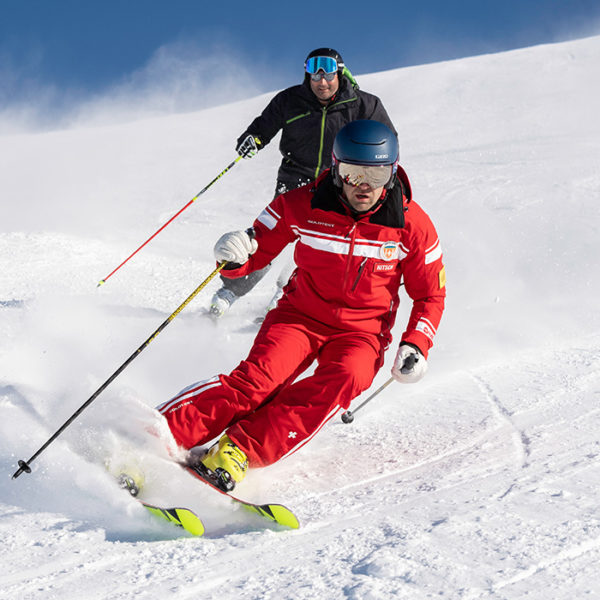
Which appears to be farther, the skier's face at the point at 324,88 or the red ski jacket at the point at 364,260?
the skier's face at the point at 324,88

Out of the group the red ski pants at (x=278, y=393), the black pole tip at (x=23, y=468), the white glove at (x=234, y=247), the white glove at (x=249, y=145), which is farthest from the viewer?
the white glove at (x=249, y=145)

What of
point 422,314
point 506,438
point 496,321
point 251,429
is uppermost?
point 422,314

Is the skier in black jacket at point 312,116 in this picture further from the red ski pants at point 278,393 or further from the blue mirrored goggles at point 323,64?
the red ski pants at point 278,393

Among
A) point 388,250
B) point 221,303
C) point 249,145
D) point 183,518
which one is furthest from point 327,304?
point 249,145

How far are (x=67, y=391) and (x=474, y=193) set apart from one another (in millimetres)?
8848

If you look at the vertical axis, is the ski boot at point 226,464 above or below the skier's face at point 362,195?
below

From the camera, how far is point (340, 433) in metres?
3.81

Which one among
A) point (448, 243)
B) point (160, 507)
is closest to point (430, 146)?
point (448, 243)

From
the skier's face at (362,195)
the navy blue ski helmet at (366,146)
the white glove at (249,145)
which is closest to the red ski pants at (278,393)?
the skier's face at (362,195)

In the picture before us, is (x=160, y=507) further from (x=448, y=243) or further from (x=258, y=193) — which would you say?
(x=258, y=193)

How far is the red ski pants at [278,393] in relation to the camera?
10.1 ft

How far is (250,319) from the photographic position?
6176 millimetres

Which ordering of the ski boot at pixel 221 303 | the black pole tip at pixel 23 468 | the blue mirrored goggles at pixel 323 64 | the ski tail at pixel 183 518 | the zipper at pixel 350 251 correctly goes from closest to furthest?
1. the ski tail at pixel 183 518
2. the black pole tip at pixel 23 468
3. the zipper at pixel 350 251
4. the blue mirrored goggles at pixel 323 64
5. the ski boot at pixel 221 303

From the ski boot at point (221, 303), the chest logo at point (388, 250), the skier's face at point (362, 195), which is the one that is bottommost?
the ski boot at point (221, 303)
